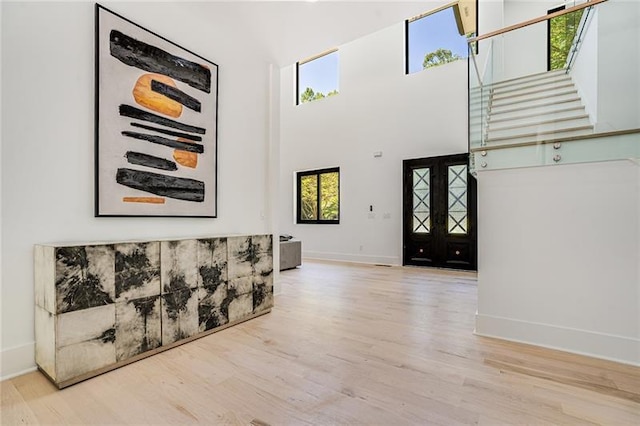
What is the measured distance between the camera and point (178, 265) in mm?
2369

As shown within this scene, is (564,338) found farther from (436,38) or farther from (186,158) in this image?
(436,38)

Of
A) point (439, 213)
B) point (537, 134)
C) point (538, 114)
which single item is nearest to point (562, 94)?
point (538, 114)

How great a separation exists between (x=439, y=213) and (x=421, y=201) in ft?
1.45

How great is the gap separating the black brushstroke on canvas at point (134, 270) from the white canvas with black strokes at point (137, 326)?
11 centimetres

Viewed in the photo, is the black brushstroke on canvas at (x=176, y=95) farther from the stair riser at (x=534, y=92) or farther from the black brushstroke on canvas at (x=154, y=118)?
the stair riser at (x=534, y=92)

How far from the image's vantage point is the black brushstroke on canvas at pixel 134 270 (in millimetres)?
2014

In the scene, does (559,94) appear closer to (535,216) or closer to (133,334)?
(535,216)

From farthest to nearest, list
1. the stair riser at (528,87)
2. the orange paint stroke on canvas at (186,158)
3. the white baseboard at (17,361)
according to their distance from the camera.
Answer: the stair riser at (528,87)
the orange paint stroke on canvas at (186,158)
the white baseboard at (17,361)

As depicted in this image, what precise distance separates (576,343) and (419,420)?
1618 millimetres

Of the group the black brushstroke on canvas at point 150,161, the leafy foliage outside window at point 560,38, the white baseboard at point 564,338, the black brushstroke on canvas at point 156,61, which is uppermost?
the leafy foliage outside window at point 560,38

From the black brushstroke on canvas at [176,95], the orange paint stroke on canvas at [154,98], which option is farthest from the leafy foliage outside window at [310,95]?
the orange paint stroke on canvas at [154,98]

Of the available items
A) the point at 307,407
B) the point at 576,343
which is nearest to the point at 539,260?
the point at 576,343

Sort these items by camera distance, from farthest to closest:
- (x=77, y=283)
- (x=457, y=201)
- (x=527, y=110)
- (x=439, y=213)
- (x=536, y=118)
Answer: (x=439, y=213) < (x=457, y=201) < (x=527, y=110) < (x=536, y=118) < (x=77, y=283)

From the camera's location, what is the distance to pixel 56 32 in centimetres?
209
